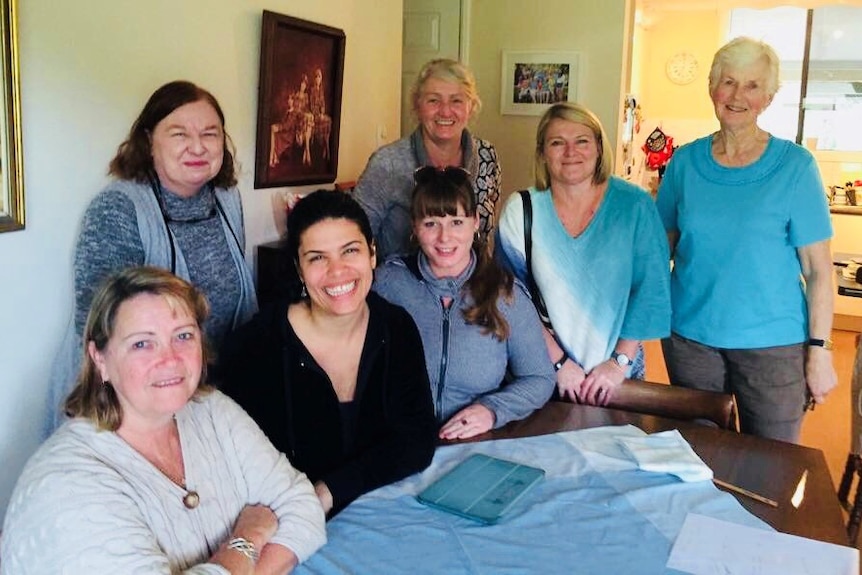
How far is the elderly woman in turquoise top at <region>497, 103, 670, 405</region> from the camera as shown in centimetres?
201

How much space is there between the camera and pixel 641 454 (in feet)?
5.00

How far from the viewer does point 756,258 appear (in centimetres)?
200

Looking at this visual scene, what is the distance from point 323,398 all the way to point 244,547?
41 centimetres

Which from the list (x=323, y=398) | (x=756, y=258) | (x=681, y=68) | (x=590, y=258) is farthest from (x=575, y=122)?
(x=681, y=68)

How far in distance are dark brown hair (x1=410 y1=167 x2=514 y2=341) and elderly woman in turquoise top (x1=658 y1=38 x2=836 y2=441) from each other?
0.60 metres

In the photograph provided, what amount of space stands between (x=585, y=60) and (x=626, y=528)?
353cm

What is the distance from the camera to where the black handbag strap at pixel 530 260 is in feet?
6.73

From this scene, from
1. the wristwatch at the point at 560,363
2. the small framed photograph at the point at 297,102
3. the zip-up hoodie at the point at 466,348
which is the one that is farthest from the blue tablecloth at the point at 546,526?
the small framed photograph at the point at 297,102

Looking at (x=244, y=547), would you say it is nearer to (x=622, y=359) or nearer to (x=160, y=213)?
(x=160, y=213)

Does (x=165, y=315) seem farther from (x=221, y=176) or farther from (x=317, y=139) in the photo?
(x=317, y=139)

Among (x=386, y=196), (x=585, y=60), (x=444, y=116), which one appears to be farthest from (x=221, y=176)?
(x=585, y=60)

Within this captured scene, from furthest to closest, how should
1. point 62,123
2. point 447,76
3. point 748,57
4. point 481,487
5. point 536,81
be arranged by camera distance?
point 536,81 → point 447,76 → point 748,57 → point 62,123 → point 481,487

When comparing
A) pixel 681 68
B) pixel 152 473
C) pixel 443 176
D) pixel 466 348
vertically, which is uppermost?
pixel 681 68

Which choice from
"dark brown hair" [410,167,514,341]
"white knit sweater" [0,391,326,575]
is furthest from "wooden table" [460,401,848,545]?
"white knit sweater" [0,391,326,575]
